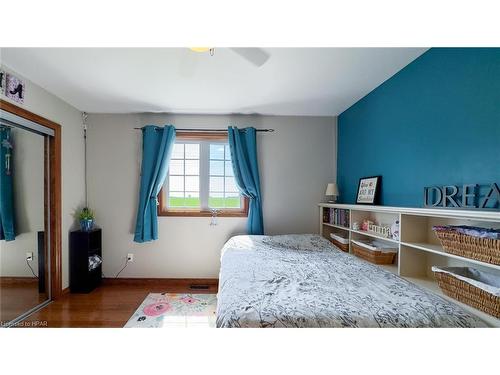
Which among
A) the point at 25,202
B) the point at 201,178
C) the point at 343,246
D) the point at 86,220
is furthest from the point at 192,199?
the point at 343,246

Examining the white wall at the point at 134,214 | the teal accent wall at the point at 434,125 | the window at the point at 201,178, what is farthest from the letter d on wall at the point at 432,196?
the window at the point at 201,178

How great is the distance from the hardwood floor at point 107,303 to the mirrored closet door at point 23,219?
0.73ft

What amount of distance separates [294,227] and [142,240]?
205cm

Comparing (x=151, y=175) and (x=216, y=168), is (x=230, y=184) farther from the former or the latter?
(x=151, y=175)

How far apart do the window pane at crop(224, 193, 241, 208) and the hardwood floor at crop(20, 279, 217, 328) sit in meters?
1.05

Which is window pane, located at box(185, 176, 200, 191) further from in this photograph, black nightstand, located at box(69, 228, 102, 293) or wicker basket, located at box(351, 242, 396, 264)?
wicker basket, located at box(351, 242, 396, 264)

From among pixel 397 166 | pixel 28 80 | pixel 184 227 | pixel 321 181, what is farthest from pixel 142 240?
pixel 397 166

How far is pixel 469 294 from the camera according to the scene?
3.46 feet

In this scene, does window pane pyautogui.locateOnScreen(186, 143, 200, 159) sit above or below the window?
above

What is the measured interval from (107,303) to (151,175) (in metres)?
1.54

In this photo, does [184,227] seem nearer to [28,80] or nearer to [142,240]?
[142,240]

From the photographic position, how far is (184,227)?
2867 millimetres

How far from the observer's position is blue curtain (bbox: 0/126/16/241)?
6.67ft

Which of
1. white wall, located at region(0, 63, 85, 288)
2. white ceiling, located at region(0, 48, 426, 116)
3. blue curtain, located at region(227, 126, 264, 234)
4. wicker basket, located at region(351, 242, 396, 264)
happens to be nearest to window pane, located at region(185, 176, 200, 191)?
blue curtain, located at region(227, 126, 264, 234)
